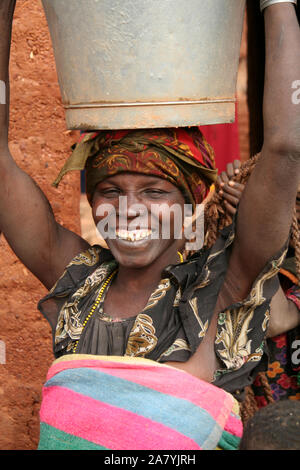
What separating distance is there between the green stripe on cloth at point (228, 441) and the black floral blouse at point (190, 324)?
18 cm

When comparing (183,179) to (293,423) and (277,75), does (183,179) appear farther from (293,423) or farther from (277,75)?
(293,423)

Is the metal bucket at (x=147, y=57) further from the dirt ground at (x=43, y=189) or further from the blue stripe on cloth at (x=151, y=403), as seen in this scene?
the dirt ground at (x=43, y=189)

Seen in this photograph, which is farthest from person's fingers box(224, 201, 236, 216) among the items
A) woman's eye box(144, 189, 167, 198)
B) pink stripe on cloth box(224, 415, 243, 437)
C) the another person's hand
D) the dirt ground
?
the dirt ground

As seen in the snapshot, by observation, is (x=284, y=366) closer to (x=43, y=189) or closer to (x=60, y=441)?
(x=60, y=441)

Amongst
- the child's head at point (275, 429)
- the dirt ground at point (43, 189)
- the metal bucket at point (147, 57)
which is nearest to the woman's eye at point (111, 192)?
the metal bucket at point (147, 57)

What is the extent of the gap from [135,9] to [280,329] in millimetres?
1203

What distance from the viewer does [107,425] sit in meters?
1.51

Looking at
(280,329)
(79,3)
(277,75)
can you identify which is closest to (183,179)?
(277,75)

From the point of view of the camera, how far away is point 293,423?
50.1 inches

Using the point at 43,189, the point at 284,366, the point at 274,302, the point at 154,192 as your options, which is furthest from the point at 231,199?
the point at 43,189

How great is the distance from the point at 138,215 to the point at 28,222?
456 millimetres

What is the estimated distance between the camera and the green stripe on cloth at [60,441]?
1524 mm

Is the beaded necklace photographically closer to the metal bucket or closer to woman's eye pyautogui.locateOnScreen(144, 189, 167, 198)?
woman's eye pyautogui.locateOnScreen(144, 189, 167, 198)

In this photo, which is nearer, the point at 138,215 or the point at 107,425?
the point at 107,425
